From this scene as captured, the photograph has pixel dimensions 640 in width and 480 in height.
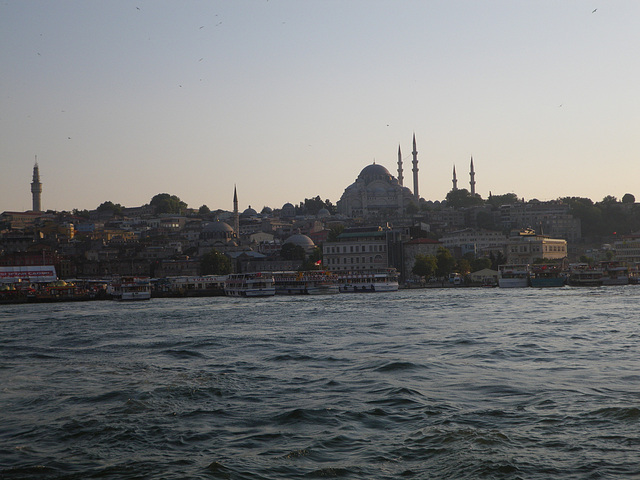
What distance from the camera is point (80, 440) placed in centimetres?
969

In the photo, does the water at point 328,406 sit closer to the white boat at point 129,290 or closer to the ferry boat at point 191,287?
the white boat at point 129,290

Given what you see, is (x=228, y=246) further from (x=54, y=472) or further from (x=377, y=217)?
(x=54, y=472)

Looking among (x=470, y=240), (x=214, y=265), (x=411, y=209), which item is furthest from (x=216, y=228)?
(x=411, y=209)

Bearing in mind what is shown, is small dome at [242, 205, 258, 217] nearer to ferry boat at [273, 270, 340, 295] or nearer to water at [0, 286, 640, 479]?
ferry boat at [273, 270, 340, 295]

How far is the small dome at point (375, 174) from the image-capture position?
137 metres

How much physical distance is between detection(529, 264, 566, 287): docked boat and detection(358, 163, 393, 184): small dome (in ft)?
258

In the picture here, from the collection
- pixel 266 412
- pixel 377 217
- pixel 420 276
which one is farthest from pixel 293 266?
pixel 266 412

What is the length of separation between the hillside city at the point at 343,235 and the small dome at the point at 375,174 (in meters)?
0.21

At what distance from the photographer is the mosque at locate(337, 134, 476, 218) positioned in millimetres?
130250

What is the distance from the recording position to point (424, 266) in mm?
69000

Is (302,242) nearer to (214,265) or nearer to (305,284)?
(214,265)

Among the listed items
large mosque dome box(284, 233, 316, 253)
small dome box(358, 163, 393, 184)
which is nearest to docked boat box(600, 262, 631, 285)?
large mosque dome box(284, 233, 316, 253)

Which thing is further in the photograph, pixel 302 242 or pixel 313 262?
pixel 302 242

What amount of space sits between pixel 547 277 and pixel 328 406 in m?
49.1
